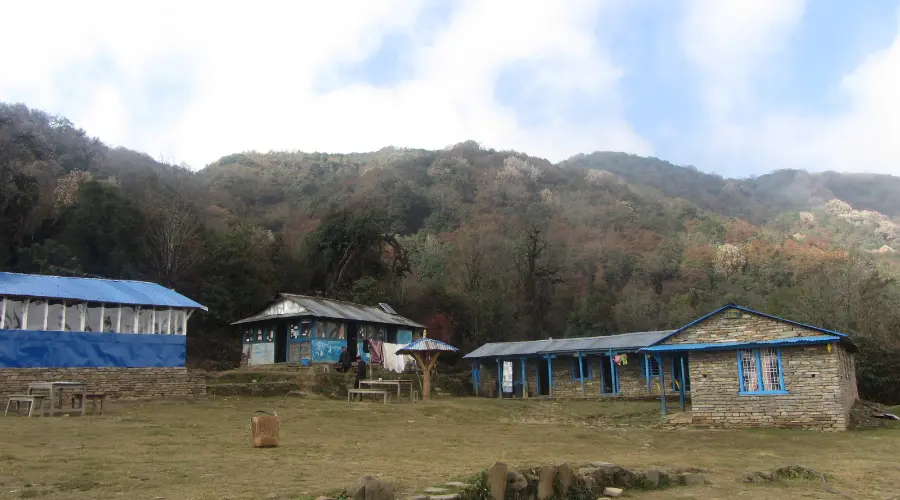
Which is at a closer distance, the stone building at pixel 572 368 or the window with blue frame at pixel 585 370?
the stone building at pixel 572 368

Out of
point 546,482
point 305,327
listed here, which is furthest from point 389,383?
point 546,482

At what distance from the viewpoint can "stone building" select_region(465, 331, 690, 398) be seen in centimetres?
3158

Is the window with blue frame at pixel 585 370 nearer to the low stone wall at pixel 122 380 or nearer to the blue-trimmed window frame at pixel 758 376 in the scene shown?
the blue-trimmed window frame at pixel 758 376

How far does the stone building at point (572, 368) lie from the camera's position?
104 feet

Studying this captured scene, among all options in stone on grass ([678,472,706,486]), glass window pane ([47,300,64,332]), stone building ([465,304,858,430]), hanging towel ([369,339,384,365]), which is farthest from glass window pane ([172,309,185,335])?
stone on grass ([678,472,706,486])

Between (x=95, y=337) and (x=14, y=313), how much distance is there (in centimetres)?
260

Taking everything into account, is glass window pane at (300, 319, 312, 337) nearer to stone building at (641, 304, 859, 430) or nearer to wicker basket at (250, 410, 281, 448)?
stone building at (641, 304, 859, 430)

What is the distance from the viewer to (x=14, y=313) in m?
22.0

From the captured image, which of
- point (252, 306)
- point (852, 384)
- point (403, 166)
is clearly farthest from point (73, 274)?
point (403, 166)

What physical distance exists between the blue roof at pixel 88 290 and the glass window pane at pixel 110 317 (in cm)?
39

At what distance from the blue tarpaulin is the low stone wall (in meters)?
0.28

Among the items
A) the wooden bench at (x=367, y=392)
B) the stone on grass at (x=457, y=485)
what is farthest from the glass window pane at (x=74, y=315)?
the stone on grass at (x=457, y=485)

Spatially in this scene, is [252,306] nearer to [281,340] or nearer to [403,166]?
[281,340]

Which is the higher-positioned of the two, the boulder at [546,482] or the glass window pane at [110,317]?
the glass window pane at [110,317]
